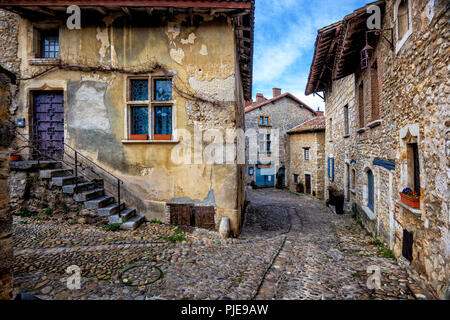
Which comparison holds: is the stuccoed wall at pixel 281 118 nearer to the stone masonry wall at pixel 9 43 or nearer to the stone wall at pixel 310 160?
the stone wall at pixel 310 160

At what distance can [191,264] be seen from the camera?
414 cm

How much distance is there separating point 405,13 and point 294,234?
5990 mm

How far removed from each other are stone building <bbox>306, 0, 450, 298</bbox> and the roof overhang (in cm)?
269

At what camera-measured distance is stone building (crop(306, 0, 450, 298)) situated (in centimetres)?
296

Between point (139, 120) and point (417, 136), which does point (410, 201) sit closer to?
point (417, 136)

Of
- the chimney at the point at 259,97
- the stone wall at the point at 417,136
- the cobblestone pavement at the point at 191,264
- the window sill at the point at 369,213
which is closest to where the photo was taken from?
the stone wall at the point at 417,136

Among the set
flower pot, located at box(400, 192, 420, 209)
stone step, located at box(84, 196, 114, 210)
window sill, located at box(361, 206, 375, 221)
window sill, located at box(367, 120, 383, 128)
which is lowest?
window sill, located at box(361, 206, 375, 221)

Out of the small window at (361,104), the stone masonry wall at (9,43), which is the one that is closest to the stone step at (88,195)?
the stone masonry wall at (9,43)

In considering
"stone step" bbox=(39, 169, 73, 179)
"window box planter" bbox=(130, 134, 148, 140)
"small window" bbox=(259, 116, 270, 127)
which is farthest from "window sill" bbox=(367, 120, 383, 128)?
"small window" bbox=(259, 116, 270, 127)

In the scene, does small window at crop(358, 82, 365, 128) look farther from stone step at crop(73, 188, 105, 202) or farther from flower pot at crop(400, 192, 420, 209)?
stone step at crop(73, 188, 105, 202)

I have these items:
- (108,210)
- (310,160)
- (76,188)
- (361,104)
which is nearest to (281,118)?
(310,160)

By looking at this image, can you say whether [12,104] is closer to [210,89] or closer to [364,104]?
[210,89]

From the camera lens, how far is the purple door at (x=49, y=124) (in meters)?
6.34

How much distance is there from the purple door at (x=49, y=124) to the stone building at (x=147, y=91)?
0.23 meters
